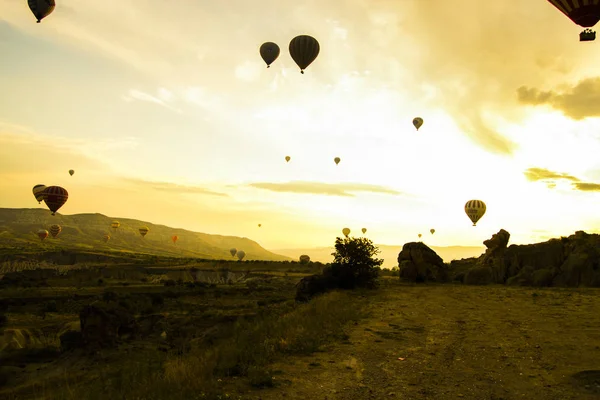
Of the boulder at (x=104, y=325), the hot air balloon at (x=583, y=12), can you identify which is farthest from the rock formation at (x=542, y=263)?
the boulder at (x=104, y=325)

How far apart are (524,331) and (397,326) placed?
5618 millimetres

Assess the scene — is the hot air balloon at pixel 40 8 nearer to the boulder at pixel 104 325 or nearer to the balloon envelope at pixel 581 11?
the boulder at pixel 104 325

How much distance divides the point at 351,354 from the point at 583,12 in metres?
33.4

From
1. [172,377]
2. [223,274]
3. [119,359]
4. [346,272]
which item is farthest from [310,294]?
[223,274]

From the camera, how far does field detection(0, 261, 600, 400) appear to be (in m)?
9.85

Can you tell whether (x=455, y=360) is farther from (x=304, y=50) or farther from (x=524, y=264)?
(x=304, y=50)

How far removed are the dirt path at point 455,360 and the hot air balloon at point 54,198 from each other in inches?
3642

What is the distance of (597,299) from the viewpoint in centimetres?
2878

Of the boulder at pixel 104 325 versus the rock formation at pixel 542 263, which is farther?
the rock formation at pixel 542 263

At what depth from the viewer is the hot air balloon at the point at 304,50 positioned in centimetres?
5304

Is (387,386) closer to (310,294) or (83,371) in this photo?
(83,371)

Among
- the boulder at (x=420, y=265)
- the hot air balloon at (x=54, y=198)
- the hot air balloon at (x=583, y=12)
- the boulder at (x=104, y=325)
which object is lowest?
the boulder at (x=104, y=325)

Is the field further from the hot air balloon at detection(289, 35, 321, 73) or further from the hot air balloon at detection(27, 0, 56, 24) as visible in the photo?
the hot air balloon at detection(27, 0, 56, 24)

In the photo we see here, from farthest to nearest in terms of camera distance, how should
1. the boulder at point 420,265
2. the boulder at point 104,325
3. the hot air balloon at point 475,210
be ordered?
the hot air balloon at point 475,210
the boulder at point 420,265
the boulder at point 104,325
